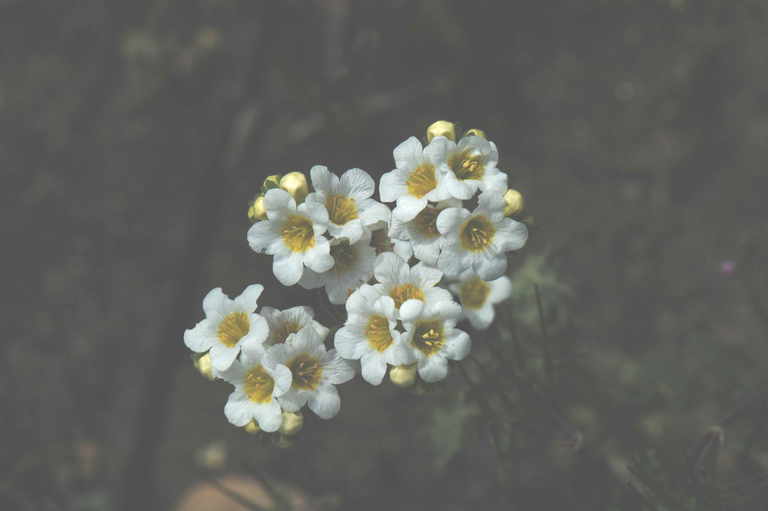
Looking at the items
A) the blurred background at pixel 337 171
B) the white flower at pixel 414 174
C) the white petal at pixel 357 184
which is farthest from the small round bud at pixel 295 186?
the blurred background at pixel 337 171

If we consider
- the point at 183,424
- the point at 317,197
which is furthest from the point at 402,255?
the point at 183,424

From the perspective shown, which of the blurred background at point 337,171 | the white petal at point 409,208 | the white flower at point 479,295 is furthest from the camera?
the blurred background at point 337,171

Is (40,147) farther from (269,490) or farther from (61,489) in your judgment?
(269,490)

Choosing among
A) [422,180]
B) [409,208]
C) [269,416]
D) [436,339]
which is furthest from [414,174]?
[269,416]

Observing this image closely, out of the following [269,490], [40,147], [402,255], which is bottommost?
[269,490]

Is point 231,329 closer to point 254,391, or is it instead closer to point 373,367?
point 254,391

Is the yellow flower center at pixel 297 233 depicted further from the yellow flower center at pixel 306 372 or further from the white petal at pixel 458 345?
the white petal at pixel 458 345
